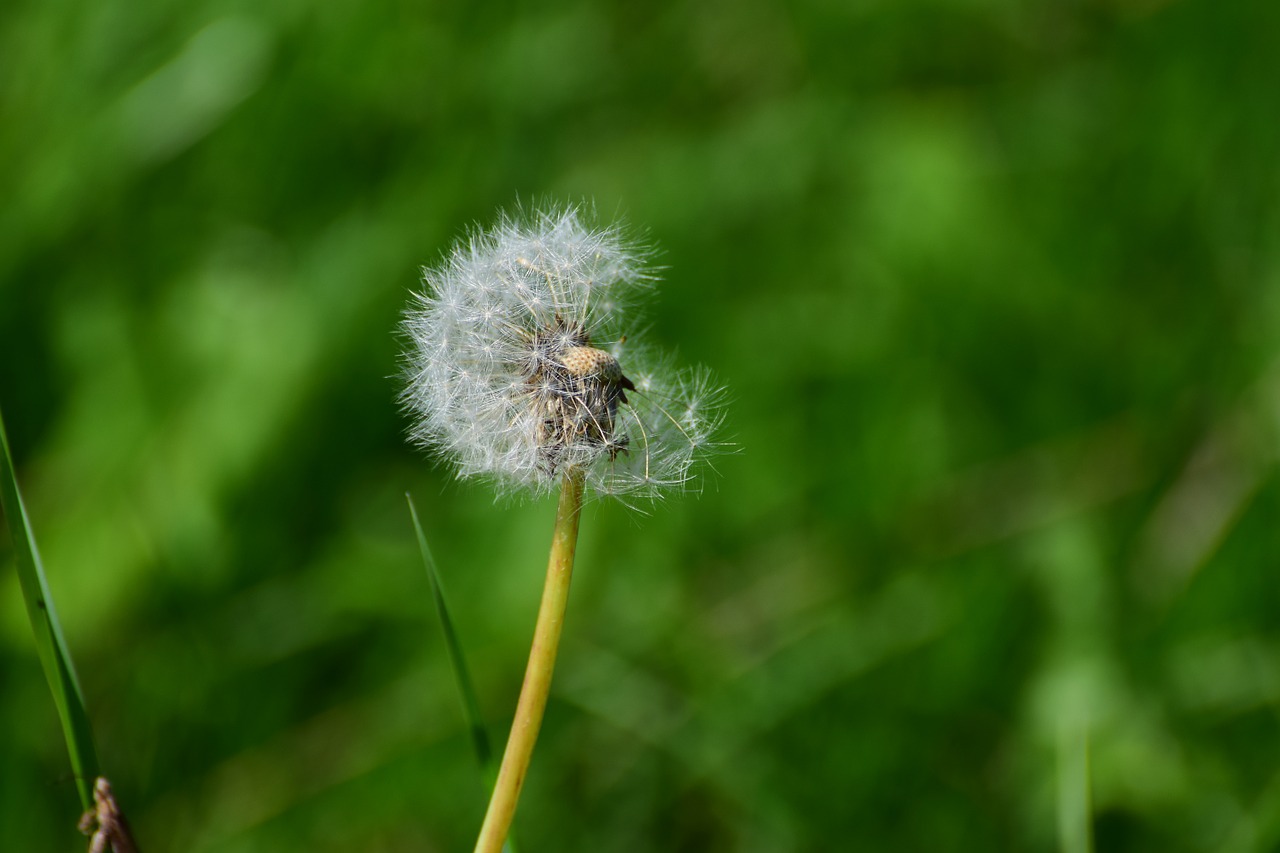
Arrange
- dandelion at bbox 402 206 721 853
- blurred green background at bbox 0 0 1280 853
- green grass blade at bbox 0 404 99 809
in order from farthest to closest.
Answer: blurred green background at bbox 0 0 1280 853, dandelion at bbox 402 206 721 853, green grass blade at bbox 0 404 99 809

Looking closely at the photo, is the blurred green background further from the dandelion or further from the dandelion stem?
the dandelion stem

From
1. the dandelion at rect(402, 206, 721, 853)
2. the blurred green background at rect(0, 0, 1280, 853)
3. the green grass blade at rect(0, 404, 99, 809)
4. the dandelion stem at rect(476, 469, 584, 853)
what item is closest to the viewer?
the dandelion stem at rect(476, 469, 584, 853)

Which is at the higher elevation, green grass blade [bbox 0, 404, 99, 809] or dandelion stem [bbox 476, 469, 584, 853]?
green grass blade [bbox 0, 404, 99, 809]

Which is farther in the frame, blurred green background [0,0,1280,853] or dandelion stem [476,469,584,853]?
blurred green background [0,0,1280,853]

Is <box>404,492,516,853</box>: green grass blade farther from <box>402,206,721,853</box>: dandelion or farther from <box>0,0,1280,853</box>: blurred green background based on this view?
<box>0,0,1280,853</box>: blurred green background

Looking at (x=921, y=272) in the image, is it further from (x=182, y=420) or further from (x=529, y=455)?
(x=529, y=455)

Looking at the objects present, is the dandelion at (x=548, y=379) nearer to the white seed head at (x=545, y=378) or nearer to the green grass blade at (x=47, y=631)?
the white seed head at (x=545, y=378)

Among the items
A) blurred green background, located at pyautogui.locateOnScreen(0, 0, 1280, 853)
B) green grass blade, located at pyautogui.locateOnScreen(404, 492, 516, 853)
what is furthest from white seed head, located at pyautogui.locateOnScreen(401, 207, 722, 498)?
blurred green background, located at pyautogui.locateOnScreen(0, 0, 1280, 853)

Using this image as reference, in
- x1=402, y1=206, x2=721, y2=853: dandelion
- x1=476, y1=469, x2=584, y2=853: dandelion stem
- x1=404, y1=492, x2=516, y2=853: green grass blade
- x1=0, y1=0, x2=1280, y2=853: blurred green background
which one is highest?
x1=0, y1=0, x2=1280, y2=853: blurred green background
